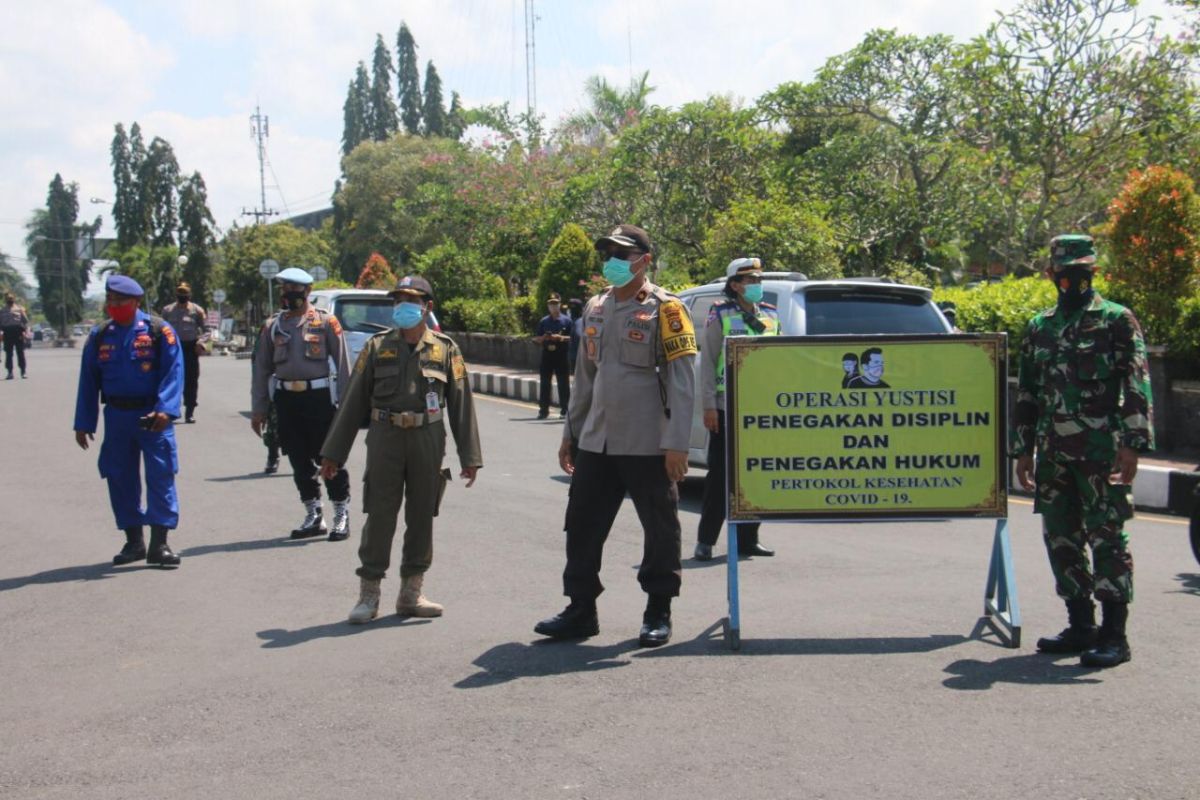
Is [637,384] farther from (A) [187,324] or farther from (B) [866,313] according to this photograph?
(A) [187,324]

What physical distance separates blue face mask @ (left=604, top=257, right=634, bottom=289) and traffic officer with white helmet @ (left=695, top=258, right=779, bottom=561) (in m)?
2.26

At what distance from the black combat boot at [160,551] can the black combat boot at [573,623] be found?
3.32 m

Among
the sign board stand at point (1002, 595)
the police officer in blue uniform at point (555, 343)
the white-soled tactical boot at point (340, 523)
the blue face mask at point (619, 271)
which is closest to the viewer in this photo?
the sign board stand at point (1002, 595)

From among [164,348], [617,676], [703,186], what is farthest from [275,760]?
[703,186]

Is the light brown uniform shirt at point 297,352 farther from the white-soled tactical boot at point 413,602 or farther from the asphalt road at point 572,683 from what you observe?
the white-soled tactical boot at point 413,602

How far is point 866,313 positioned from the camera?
10336 millimetres

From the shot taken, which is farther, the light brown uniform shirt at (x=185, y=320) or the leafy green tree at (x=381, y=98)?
the leafy green tree at (x=381, y=98)

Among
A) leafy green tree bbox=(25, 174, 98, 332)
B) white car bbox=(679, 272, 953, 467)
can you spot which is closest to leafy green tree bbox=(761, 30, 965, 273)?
white car bbox=(679, 272, 953, 467)

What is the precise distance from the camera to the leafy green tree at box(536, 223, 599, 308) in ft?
97.5

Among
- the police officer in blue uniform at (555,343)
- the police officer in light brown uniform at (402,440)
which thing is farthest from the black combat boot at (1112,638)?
the police officer in blue uniform at (555,343)

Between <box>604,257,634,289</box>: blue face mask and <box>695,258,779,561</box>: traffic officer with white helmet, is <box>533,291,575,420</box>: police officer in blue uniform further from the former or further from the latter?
<box>604,257,634,289</box>: blue face mask

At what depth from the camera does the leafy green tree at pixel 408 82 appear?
309ft

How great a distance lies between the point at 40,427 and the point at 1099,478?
16381mm

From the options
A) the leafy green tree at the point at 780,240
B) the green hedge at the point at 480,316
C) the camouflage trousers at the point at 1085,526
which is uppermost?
the leafy green tree at the point at 780,240
